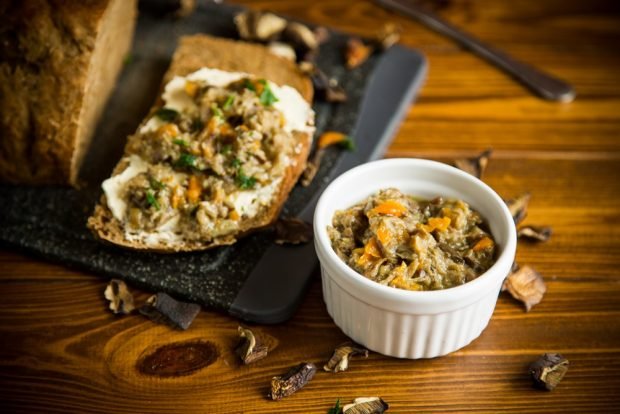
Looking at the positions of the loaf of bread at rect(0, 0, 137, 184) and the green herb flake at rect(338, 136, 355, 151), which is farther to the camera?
the green herb flake at rect(338, 136, 355, 151)

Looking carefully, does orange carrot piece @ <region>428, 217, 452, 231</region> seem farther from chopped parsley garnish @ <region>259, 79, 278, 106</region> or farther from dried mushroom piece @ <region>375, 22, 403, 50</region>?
dried mushroom piece @ <region>375, 22, 403, 50</region>

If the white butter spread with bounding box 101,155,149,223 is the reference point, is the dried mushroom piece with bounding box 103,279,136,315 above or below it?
below

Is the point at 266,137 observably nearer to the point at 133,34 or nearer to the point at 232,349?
the point at 232,349

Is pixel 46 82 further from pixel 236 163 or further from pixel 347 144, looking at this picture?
pixel 347 144

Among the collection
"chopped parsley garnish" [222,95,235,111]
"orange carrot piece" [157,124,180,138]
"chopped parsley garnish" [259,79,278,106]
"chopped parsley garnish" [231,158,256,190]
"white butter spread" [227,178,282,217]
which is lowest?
"white butter spread" [227,178,282,217]

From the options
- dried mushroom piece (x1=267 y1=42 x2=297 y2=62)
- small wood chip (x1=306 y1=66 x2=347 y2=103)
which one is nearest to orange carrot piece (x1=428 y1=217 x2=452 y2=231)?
small wood chip (x1=306 y1=66 x2=347 y2=103)

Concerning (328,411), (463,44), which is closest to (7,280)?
(328,411)
